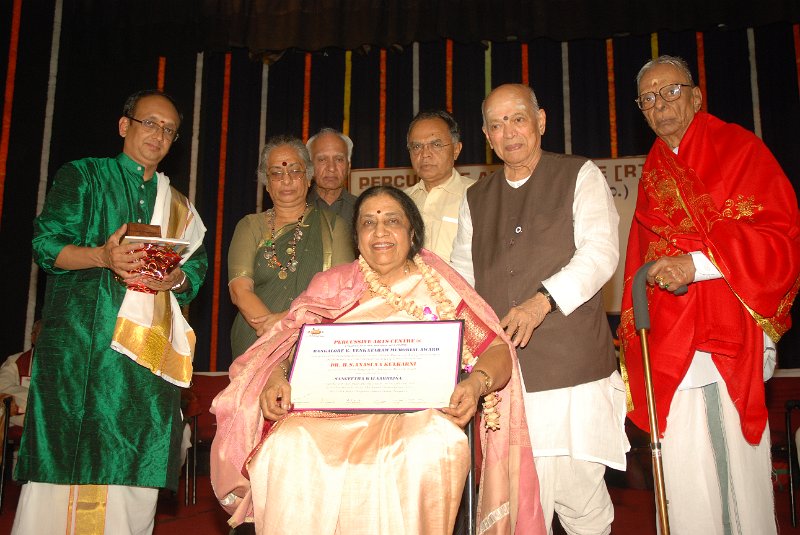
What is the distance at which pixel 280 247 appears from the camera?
357 cm

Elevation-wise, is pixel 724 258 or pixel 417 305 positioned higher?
pixel 724 258

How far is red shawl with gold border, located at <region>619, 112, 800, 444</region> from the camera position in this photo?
271 cm

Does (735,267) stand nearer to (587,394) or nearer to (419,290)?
(587,394)

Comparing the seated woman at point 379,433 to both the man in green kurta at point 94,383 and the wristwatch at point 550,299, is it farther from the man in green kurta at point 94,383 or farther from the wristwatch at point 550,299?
the man in green kurta at point 94,383

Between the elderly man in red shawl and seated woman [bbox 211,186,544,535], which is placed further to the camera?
the elderly man in red shawl

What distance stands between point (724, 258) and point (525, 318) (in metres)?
0.80

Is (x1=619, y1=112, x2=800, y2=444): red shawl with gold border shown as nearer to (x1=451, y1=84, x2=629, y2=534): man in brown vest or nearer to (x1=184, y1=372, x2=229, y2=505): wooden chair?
(x1=451, y1=84, x2=629, y2=534): man in brown vest

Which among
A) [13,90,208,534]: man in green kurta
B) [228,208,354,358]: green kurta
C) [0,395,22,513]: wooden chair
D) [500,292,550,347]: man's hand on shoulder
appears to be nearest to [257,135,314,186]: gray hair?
[228,208,354,358]: green kurta

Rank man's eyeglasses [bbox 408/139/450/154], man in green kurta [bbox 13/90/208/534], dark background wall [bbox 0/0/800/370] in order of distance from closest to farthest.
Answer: man in green kurta [bbox 13/90/208/534]
man's eyeglasses [bbox 408/139/450/154]
dark background wall [bbox 0/0/800/370]

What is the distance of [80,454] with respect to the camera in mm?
2947

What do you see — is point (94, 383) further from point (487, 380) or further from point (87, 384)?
point (487, 380)

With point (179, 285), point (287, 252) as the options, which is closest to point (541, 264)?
point (287, 252)

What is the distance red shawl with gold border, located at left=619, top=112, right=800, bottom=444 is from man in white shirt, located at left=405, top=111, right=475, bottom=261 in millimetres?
1094

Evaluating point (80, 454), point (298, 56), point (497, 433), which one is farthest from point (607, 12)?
point (80, 454)
